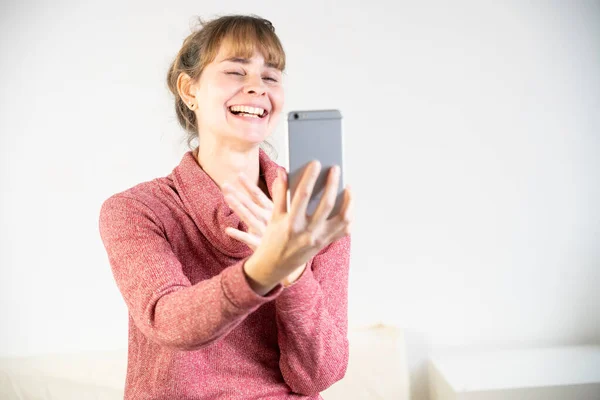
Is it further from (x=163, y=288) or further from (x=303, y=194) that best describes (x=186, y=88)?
(x=303, y=194)

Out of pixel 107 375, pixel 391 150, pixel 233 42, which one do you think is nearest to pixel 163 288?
pixel 233 42

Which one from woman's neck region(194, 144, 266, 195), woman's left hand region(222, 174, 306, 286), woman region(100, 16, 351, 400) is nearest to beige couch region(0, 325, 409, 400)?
woman region(100, 16, 351, 400)

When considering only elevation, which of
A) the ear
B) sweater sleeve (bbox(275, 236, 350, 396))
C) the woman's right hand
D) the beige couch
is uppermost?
the ear

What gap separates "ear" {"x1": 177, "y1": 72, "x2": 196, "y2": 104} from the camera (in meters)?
1.36

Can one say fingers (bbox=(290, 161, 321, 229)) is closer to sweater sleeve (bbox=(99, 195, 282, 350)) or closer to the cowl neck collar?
sweater sleeve (bbox=(99, 195, 282, 350))

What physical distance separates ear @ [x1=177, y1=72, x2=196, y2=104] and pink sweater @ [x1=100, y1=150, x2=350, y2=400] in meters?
0.14

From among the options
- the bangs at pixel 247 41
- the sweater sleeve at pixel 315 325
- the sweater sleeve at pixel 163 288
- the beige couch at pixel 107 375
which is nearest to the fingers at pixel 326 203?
the sweater sleeve at pixel 163 288

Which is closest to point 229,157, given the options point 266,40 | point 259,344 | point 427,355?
point 266,40

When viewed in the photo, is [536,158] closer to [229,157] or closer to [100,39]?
[229,157]

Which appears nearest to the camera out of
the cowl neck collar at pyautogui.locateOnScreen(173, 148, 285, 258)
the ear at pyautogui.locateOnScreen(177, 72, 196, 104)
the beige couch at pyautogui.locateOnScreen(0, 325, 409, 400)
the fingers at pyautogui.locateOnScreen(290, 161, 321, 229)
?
the fingers at pyautogui.locateOnScreen(290, 161, 321, 229)

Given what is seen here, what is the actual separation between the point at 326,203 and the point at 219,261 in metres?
0.50

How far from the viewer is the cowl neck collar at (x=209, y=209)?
3.92ft

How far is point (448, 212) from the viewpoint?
2.26 meters

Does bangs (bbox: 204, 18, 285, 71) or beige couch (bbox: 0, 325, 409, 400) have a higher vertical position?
bangs (bbox: 204, 18, 285, 71)
